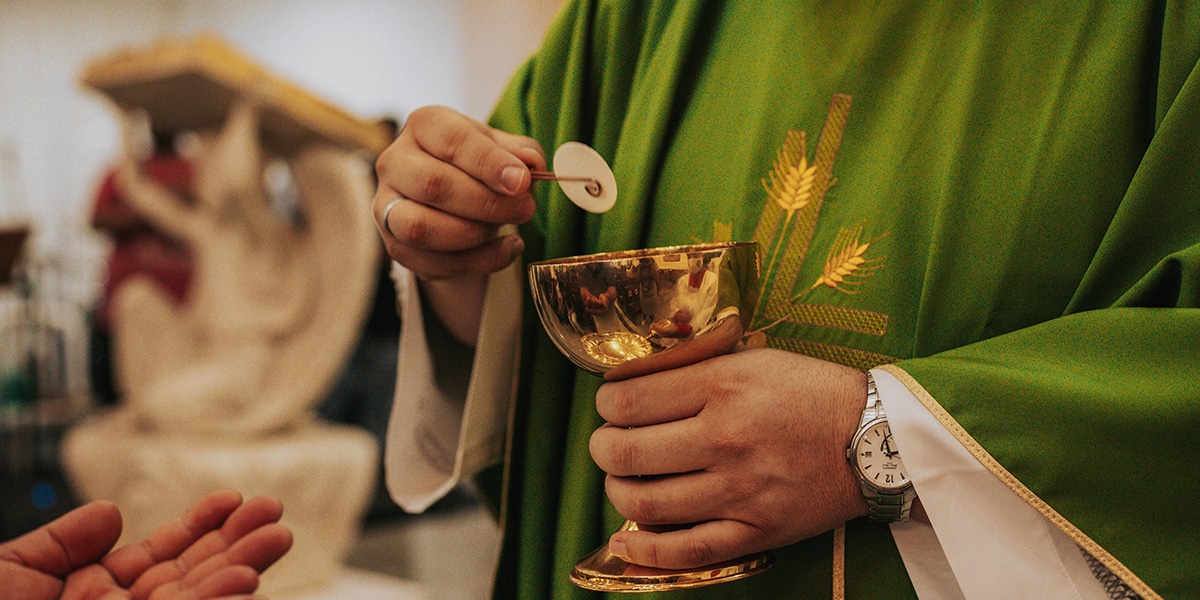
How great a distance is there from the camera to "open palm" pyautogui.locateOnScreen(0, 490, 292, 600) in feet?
1.63

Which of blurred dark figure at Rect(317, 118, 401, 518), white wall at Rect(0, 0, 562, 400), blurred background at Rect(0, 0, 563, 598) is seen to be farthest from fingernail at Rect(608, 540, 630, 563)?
blurred dark figure at Rect(317, 118, 401, 518)

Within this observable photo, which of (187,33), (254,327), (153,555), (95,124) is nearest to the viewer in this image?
(153,555)

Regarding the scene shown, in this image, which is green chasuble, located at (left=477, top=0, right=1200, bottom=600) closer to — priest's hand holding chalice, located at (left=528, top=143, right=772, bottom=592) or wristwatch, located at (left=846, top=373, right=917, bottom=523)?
wristwatch, located at (left=846, top=373, right=917, bottom=523)

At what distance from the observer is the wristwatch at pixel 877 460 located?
0.60 m

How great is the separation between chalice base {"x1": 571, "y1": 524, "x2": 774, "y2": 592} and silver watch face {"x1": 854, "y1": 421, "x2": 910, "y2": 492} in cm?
10

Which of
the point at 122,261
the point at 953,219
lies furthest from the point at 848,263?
the point at 122,261

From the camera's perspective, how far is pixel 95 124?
5043 mm

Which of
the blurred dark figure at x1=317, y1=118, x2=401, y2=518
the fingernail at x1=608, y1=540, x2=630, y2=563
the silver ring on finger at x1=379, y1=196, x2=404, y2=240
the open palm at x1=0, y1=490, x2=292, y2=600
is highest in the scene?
the silver ring on finger at x1=379, y1=196, x2=404, y2=240

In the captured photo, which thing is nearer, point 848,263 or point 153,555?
point 153,555

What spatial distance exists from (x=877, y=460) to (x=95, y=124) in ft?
18.4

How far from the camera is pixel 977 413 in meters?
0.59

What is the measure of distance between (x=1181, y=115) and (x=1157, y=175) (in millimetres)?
45

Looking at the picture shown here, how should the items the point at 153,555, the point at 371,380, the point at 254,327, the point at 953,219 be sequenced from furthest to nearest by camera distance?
1. the point at 371,380
2. the point at 254,327
3. the point at 953,219
4. the point at 153,555

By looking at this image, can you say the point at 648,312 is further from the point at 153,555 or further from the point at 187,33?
the point at 187,33
